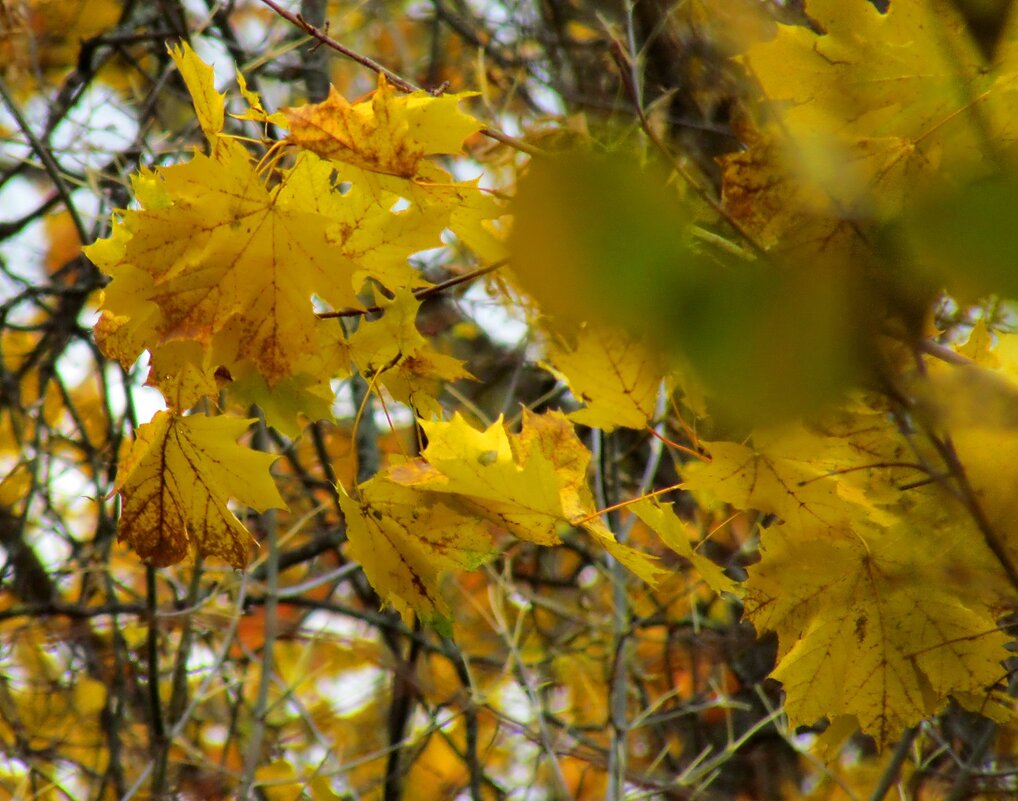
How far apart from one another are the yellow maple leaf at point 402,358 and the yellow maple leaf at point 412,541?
13 cm

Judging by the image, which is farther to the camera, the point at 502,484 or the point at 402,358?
the point at 402,358

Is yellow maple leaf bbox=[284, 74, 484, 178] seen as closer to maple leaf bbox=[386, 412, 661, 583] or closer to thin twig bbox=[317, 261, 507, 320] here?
thin twig bbox=[317, 261, 507, 320]

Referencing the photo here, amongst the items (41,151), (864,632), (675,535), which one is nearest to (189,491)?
(675,535)

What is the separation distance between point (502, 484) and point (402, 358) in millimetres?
250

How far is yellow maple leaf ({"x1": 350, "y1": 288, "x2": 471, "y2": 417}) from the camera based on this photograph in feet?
3.43

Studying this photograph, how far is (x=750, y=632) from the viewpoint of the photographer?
2.62 meters

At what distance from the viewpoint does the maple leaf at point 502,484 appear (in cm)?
90

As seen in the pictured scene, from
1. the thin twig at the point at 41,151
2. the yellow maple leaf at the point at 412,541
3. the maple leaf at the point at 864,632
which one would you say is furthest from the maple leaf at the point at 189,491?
the thin twig at the point at 41,151

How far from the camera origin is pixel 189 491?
3.55ft

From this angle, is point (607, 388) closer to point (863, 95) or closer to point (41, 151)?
point (863, 95)

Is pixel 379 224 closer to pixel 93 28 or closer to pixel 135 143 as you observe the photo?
pixel 135 143

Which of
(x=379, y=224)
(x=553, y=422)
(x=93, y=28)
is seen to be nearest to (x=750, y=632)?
(x=553, y=422)

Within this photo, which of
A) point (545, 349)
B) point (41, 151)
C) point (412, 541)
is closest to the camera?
point (545, 349)

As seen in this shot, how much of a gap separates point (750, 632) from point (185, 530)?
187cm
